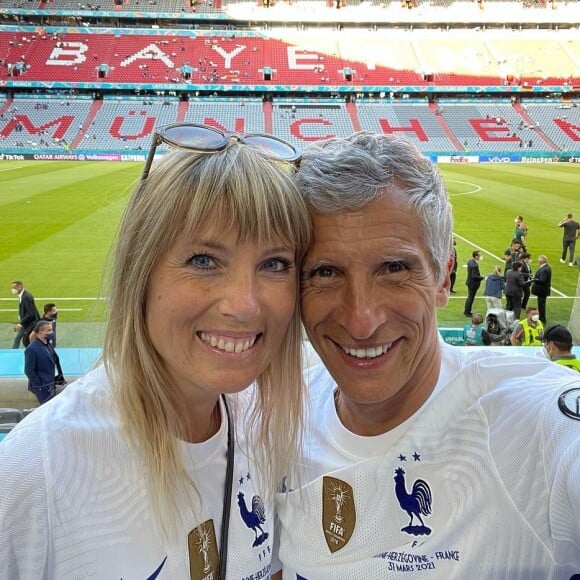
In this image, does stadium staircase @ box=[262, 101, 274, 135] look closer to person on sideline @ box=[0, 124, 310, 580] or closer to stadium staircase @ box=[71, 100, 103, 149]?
stadium staircase @ box=[71, 100, 103, 149]

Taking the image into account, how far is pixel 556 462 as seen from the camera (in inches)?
51.9

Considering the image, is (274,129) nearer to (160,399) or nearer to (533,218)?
(533,218)

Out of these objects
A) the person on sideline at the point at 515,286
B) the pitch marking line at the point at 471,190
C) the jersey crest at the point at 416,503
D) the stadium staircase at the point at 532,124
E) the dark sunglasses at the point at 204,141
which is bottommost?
the jersey crest at the point at 416,503

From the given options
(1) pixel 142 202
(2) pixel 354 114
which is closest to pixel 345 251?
(1) pixel 142 202

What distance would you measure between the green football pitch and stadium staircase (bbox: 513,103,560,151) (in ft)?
26.0

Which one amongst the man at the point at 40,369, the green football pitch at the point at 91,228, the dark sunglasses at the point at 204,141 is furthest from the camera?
the green football pitch at the point at 91,228

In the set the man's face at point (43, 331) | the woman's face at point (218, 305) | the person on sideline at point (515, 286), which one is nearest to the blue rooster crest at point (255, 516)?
the woman's face at point (218, 305)

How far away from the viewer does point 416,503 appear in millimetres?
1466

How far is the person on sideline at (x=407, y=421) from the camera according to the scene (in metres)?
1.37

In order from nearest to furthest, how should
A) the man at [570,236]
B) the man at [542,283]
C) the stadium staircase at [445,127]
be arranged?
the man at [542,283] → the man at [570,236] → the stadium staircase at [445,127]

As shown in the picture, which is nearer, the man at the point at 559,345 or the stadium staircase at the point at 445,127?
the man at the point at 559,345

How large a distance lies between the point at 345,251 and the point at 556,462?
29.7 inches

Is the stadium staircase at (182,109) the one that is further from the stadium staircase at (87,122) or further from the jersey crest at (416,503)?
the jersey crest at (416,503)

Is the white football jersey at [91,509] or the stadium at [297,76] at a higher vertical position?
the stadium at [297,76]
